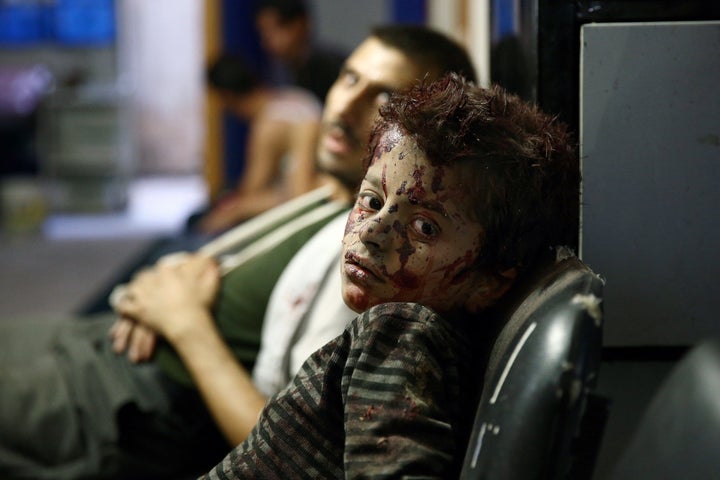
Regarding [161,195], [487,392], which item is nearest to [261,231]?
[487,392]

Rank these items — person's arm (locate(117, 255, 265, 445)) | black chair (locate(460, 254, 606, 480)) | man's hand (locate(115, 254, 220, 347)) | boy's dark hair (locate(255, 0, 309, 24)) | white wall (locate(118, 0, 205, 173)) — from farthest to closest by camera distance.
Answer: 1. white wall (locate(118, 0, 205, 173))
2. boy's dark hair (locate(255, 0, 309, 24))
3. man's hand (locate(115, 254, 220, 347))
4. person's arm (locate(117, 255, 265, 445))
5. black chair (locate(460, 254, 606, 480))

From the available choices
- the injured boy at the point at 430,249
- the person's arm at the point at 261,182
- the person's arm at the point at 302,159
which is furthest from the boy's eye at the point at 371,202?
the person's arm at the point at 261,182

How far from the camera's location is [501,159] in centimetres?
87

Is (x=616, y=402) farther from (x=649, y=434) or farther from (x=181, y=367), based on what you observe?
(x=181, y=367)

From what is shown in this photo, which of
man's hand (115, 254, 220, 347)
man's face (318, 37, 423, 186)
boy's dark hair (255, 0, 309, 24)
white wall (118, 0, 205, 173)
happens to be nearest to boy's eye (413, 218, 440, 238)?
man's face (318, 37, 423, 186)

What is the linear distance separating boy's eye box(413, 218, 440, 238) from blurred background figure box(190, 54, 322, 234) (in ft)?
9.59

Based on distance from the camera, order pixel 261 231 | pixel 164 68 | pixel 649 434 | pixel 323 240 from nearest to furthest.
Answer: pixel 649 434 → pixel 323 240 → pixel 261 231 → pixel 164 68

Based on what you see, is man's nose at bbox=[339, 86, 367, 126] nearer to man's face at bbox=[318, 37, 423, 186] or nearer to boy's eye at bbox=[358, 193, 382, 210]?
man's face at bbox=[318, 37, 423, 186]

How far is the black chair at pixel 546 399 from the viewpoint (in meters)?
0.73

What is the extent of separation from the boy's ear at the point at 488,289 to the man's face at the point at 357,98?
0.59m

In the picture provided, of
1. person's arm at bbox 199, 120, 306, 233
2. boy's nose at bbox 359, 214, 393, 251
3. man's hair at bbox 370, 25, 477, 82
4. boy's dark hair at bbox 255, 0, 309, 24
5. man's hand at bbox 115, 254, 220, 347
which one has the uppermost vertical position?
boy's dark hair at bbox 255, 0, 309, 24

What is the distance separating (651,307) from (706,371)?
33cm

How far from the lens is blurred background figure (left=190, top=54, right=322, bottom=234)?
13.0 feet

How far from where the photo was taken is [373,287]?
91 cm
